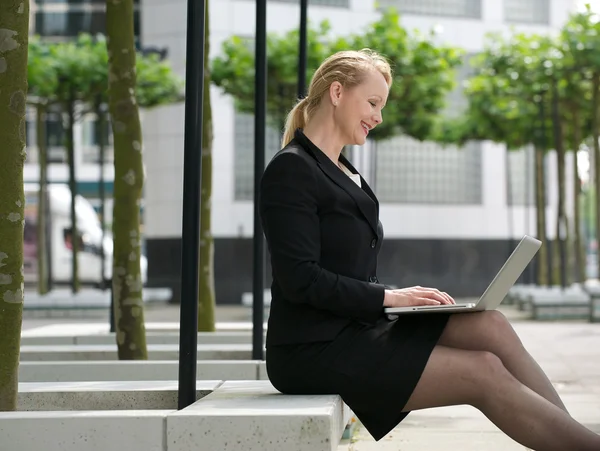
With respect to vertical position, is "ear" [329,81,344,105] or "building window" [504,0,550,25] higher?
"building window" [504,0,550,25]

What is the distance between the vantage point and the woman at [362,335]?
13.8ft

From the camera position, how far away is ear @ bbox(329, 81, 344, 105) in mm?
4551

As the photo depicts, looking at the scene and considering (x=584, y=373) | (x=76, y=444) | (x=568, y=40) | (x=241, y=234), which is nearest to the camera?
(x=76, y=444)

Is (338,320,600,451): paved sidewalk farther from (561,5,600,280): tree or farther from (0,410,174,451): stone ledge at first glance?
(561,5,600,280): tree

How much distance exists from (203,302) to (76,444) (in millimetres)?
6075

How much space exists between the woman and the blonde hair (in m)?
0.02

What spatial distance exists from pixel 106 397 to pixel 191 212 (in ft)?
3.14

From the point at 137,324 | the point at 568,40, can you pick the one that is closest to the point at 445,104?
the point at 568,40

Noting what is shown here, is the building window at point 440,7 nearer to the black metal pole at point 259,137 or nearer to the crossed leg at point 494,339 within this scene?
the black metal pole at point 259,137

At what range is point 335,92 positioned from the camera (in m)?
4.56

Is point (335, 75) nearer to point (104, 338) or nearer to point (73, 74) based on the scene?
point (104, 338)

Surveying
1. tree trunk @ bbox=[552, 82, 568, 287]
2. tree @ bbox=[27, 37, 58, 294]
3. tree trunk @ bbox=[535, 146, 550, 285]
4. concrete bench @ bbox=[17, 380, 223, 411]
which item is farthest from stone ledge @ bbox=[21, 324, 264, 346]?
tree trunk @ bbox=[535, 146, 550, 285]

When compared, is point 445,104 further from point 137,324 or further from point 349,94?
point 349,94

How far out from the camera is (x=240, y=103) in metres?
23.1
